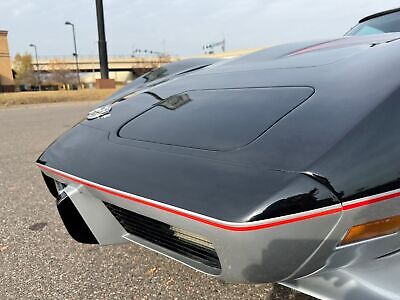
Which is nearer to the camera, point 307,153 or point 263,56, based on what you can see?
point 307,153

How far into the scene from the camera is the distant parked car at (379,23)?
8.83 feet

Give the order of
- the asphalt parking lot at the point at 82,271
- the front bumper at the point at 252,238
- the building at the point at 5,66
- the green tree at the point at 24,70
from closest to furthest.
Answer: the front bumper at the point at 252,238, the asphalt parking lot at the point at 82,271, the building at the point at 5,66, the green tree at the point at 24,70

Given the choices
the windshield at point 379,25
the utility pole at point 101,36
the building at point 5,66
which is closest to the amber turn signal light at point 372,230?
the windshield at point 379,25

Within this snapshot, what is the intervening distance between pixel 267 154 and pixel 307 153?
0.41 feet

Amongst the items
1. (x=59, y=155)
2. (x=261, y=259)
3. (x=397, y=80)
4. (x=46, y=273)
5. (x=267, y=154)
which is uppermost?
(x=397, y=80)

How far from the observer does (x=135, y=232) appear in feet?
4.94

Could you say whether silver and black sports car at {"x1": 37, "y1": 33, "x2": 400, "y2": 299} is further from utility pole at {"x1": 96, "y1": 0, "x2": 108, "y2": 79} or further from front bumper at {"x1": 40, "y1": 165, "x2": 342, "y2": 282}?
utility pole at {"x1": 96, "y1": 0, "x2": 108, "y2": 79}

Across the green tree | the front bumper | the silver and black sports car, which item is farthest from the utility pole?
the green tree

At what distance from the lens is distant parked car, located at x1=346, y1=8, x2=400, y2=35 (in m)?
2.69

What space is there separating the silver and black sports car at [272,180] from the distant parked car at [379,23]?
118 cm

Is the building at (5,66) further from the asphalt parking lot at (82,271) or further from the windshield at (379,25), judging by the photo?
the windshield at (379,25)

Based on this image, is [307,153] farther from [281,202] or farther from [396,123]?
[396,123]

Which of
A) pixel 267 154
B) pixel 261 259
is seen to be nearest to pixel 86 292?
pixel 261 259

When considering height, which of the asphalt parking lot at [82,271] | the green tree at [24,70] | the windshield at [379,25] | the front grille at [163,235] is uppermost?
the windshield at [379,25]
